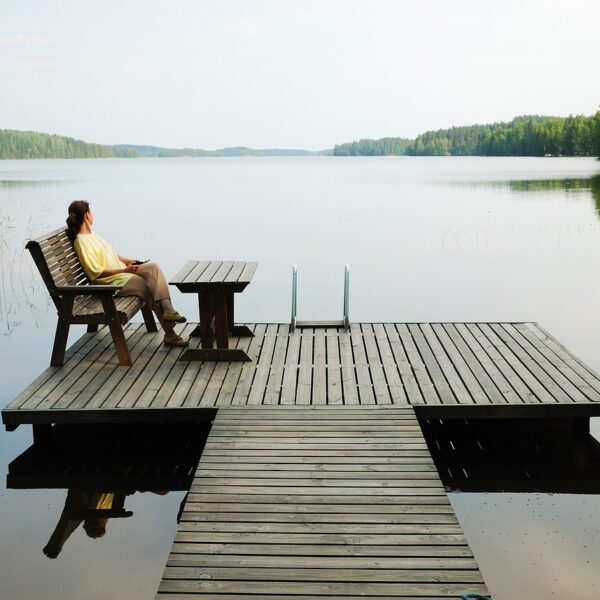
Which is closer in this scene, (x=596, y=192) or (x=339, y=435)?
(x=339, y=435)

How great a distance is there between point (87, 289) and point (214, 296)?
88 centimetres

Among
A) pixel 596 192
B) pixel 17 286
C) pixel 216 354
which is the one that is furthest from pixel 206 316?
pixel 596 192

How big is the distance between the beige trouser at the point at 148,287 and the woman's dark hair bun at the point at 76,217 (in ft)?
1.84

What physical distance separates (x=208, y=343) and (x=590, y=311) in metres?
6.81

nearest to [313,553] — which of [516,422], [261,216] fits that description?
[516,422]

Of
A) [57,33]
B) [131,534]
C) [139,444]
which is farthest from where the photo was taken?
[57,33]

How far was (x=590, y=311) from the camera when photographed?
10.7m

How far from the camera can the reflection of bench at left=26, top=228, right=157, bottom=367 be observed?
5.34 m

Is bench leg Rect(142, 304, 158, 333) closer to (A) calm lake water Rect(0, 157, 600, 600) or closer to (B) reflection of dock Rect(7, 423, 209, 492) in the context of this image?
(B) reflection of dock Rect(7, 423, 209, 492)

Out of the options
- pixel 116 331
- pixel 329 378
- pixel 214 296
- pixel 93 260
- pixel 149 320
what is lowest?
pixel 329 378

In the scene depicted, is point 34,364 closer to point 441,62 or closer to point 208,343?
point 208,343

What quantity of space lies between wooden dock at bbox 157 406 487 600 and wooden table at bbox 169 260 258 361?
104 cm

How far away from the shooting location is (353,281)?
533 inches

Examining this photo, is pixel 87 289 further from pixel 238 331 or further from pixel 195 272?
pixel 238 331
